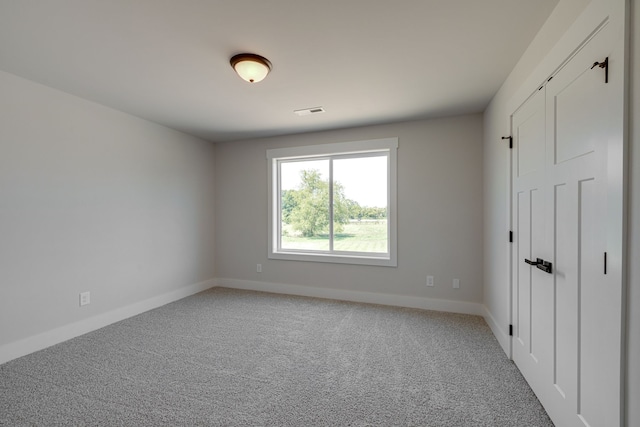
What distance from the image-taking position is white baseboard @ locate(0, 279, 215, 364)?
2.39m

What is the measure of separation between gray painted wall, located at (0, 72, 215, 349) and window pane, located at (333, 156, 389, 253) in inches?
90.1

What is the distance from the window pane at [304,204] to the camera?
4.27 meters

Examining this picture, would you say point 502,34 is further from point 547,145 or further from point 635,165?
point 635,165

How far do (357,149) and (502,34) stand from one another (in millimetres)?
2158

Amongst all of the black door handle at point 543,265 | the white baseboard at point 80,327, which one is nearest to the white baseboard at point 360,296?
the white baseboard at point 80,327

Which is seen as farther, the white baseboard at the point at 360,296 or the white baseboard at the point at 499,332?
the white baseboard at the point at 360,296

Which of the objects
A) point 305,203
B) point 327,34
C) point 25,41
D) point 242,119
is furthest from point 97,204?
point 327,34

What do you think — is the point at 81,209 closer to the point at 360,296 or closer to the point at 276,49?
the point at 276,49

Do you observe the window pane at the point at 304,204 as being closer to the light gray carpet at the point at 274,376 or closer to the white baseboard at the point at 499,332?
the light gray carpet at the point at 274,376

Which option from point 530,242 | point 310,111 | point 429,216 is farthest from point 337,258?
point 530,242

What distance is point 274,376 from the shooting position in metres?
2.13

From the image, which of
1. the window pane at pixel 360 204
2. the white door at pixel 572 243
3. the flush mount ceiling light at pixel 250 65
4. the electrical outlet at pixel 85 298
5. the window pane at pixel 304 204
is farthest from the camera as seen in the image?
the window pane at pixel 304 204

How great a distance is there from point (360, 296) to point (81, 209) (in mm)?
3415

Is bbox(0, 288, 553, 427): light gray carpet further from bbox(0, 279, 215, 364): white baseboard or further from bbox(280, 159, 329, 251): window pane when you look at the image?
bbox(280, 159, 329, 251): window pane
